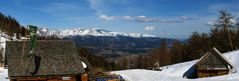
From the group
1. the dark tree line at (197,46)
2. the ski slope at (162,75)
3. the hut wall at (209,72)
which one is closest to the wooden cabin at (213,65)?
the hut wall at (209,72)

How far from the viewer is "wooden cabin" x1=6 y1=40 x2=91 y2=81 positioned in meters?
44.6

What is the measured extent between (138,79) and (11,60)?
64.8 feet

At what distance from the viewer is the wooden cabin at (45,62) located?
1756 inches

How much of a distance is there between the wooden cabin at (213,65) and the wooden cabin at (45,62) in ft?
80.6

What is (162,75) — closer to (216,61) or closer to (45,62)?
(216,61)

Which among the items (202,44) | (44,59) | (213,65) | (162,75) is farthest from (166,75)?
(202,44)

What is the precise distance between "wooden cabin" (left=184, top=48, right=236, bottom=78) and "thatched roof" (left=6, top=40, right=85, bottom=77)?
2495 centimetres

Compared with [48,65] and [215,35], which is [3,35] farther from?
[48,65]

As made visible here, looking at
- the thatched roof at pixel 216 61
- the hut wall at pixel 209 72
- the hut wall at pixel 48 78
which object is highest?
the thatched roof at pixel 216 61

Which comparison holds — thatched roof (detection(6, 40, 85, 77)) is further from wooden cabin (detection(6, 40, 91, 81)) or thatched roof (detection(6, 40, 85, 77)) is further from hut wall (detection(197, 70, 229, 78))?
hut wall (detection(197, 70, 229, 78))

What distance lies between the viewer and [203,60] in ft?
212

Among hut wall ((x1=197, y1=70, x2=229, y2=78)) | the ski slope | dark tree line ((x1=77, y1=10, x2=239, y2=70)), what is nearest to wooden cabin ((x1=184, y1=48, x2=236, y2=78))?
hut wall ((x1=197, y1=70, x2=229, y2=78))

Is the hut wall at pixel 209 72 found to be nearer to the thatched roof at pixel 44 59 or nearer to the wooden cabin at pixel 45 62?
the wooden cabin at pixel 45 62

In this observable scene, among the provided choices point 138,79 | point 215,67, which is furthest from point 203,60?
point 138,79
